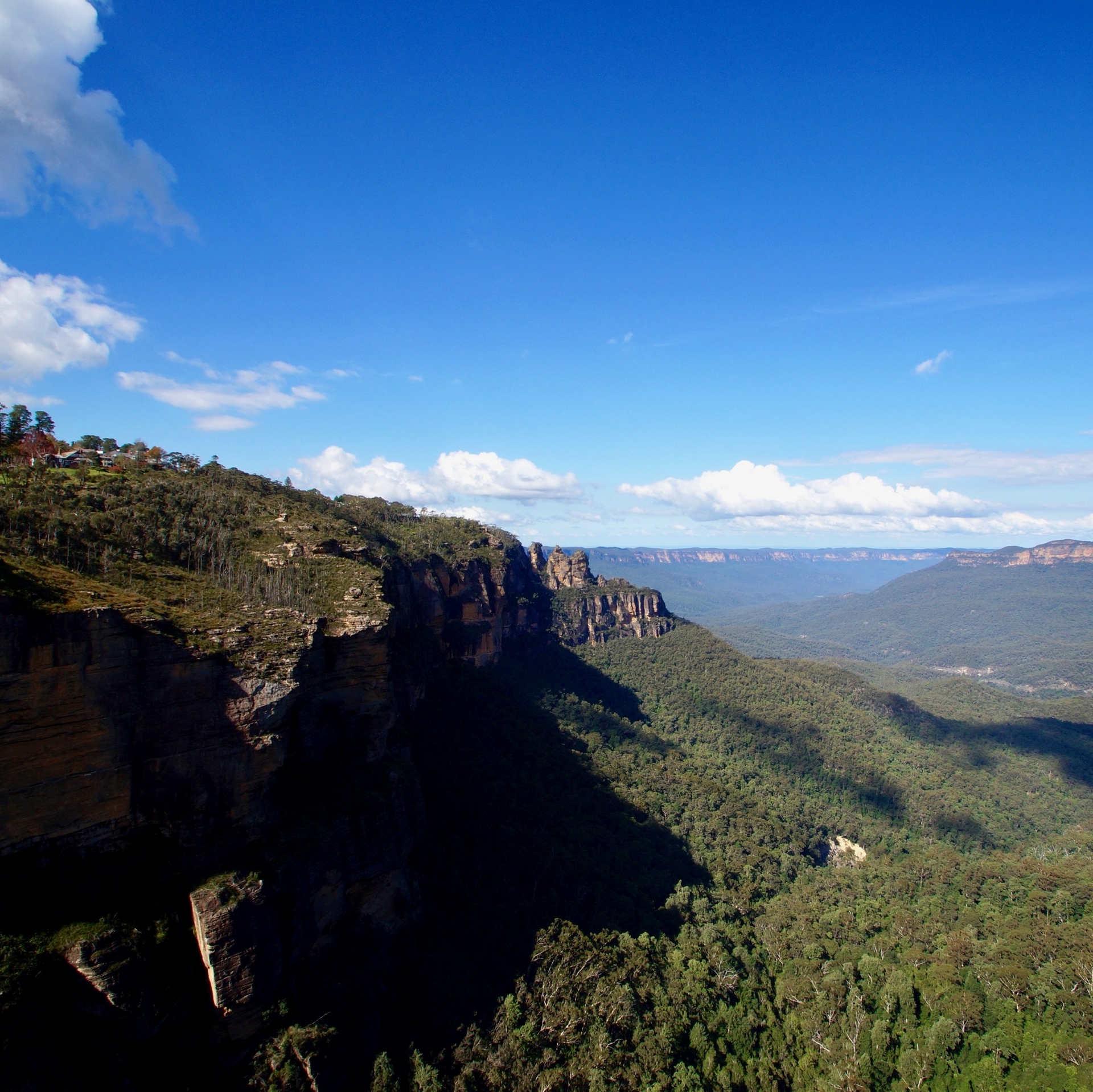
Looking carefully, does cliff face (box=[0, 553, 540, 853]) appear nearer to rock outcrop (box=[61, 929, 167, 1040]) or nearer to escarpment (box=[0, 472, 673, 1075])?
escarpment (box=[0, 472, 673, 1075])

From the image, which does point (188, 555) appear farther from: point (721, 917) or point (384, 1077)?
point (721, 917)

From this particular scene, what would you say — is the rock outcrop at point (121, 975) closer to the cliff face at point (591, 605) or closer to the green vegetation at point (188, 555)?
the green vegetation at point (188, 555)

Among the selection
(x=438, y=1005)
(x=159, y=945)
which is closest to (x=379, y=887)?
(x=438, y=1005)

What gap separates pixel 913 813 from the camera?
70875 mm

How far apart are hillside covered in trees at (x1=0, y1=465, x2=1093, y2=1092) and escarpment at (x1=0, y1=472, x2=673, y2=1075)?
0.15 m

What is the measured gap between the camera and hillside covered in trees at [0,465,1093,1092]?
2109 centimetres

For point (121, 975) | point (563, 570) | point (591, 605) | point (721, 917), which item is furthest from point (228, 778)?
point (563, 570)

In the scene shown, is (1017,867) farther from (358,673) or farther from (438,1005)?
(358,673)

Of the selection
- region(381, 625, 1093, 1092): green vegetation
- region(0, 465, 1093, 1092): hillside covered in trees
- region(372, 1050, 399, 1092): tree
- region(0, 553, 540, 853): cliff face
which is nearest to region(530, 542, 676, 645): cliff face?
region(381, 625, 1093, 1092): green vegetation

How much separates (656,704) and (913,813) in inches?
1377

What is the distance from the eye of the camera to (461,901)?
34.6m

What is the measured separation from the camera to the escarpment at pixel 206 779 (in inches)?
762

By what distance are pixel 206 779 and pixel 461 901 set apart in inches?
736

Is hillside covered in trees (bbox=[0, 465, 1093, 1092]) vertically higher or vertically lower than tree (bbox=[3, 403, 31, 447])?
lower
